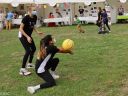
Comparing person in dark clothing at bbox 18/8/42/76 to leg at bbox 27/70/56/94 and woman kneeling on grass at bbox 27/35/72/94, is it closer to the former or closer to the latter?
woman kneeling on grass at bbox 27/35/72/94

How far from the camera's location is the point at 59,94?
7.99 m

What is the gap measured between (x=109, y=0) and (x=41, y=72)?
24050 millimetres

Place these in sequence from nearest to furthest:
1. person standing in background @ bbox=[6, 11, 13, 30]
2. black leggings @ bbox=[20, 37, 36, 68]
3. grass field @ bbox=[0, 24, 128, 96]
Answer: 1. grass field @ bbox=[0, 24, 128, 96]
2. black leggings @ bbox=[20, 37, 36, 68]
3. person standing in background @ bbox=[6, 11, 13, 30]

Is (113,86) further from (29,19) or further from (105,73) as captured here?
(29,19)

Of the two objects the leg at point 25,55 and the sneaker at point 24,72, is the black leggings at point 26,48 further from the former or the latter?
the sneaker at point 24,72

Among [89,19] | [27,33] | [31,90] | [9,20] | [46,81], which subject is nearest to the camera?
[31,90]

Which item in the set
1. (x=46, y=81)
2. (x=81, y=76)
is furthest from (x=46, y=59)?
(x=81, y=76)

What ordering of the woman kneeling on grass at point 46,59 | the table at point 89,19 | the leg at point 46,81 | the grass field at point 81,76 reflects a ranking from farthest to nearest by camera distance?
the table at point 89,19, the woman kneeling on grass at point 46,59, the leg at point 46,81, the grass field at point 81,76

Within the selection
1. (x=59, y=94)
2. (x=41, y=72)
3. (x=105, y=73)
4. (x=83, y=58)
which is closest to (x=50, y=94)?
(x=59, y=94)

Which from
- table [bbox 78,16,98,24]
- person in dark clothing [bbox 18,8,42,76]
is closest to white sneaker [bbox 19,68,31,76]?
person in dark clothing [bbox 18,8,42,76]

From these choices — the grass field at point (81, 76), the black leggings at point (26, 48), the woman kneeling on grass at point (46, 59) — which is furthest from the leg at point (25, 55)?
the woman kneeling on grass at point (46, 59)

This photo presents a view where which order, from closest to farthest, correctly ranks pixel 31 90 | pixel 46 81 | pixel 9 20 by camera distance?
1. pixel 31 90
2. pixel 46 81
3. pixel 9 20

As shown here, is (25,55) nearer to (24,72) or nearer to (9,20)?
(24,72)

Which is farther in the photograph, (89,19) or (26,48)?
(89,19)
